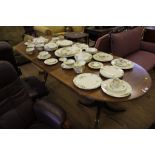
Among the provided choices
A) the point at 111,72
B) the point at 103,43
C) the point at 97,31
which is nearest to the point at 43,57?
the point at 111,72

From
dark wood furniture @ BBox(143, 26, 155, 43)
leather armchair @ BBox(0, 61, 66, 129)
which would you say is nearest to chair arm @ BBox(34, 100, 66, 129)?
leather armchair @ BBox(0, 61, 66, 129)

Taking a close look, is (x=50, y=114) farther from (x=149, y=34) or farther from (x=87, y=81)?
(x=149, y=34)

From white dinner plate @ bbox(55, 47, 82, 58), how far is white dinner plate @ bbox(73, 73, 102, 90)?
550mm

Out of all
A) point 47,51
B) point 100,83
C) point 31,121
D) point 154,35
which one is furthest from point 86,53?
point 154,35

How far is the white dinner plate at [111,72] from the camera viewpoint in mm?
1664

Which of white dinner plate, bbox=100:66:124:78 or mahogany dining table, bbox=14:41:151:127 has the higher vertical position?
white dinner plate, bbox=100:66:124:78

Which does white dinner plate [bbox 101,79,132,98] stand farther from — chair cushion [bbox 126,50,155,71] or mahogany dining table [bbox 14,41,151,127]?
chair cushion [bbox 126,50,155,71]

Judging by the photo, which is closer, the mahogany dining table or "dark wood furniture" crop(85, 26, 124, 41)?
the mahogany dining table

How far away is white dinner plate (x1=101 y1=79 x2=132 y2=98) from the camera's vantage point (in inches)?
55.4

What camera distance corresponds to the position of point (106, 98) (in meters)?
1.39

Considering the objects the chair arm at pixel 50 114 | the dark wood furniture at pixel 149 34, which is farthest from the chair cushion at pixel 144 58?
the chair arm at pixel 50 114

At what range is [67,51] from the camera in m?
2.24

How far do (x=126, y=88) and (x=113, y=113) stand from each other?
88 cm

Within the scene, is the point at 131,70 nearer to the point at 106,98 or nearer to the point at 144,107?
the point at 106,98
